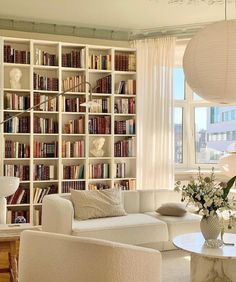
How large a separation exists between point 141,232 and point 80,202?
76 centimetres

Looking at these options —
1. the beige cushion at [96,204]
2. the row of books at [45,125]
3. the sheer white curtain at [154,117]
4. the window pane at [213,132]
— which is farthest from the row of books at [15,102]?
the window pane at [213,132]

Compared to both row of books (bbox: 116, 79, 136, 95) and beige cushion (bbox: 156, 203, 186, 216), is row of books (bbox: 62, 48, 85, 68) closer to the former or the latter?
row of books (bbox: 116, 79, 136, 95)

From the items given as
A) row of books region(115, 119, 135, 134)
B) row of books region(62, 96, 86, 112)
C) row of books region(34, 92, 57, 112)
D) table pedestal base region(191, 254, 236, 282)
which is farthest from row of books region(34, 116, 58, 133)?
table pedestal base region(191, 254, 236, 282)

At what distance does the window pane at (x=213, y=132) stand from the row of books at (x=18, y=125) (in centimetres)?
277

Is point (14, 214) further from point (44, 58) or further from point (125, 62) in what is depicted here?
point (125, 62)

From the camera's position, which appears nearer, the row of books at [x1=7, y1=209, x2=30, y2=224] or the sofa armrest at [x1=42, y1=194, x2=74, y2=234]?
the sofa armrest at [x1=42, y1=194, x2=74, y2=234]

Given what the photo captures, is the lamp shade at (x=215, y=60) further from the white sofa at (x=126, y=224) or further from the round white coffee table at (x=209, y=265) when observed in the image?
the white sofa at (x=126, y=224)

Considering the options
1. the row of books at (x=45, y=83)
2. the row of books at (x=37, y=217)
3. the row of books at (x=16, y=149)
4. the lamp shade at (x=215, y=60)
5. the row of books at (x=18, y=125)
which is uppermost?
the row of books at (x=45, y=83)

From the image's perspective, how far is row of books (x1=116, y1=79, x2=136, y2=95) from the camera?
6.23 m

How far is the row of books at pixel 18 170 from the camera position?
559 cm

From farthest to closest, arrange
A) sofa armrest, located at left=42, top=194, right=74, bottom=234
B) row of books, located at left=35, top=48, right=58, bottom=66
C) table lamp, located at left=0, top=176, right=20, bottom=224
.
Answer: row of books, located at left=35, top=48, right=58, bottom=66, sofa armrest, located at left=42, top=194, right=74, bottom=234, table lamp, located at left=0, top=176, right=20, bottom=224

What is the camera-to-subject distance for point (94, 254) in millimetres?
2279

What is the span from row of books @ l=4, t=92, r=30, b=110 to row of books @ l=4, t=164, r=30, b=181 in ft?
2.54

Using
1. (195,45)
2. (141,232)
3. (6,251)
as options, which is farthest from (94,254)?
(141,232)
